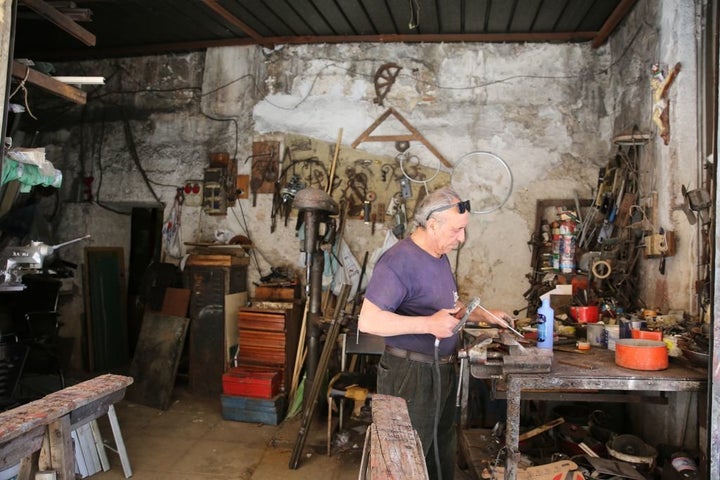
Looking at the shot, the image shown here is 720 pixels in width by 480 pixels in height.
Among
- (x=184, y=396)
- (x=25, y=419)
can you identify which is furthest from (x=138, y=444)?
(x=25, y=419)

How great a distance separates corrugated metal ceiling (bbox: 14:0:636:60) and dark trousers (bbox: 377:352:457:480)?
335cm

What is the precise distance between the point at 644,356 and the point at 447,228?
125 cm

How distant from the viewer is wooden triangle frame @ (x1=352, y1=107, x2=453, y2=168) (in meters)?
5.07

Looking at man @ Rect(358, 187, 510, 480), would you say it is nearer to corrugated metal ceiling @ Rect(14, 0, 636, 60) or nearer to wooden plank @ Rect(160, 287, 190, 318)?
corrugated metal ceiling @ Rect(14, 0, 636, 60)

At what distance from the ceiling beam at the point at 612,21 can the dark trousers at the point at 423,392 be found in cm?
355

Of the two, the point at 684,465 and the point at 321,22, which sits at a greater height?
the point at 321,22

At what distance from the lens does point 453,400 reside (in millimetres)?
2652

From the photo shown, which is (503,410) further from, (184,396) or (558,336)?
(184,396)

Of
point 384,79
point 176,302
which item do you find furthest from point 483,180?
point 176,302

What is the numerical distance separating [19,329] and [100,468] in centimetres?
217

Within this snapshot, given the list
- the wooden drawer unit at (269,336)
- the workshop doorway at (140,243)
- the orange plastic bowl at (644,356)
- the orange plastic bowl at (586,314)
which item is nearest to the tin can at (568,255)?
the orange plastic bowl at (586,314)

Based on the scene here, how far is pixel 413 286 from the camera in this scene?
8.14 feet

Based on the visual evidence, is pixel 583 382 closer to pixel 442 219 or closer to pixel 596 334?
pixel 596 334

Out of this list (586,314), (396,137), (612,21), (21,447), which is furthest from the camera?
(396,137)
